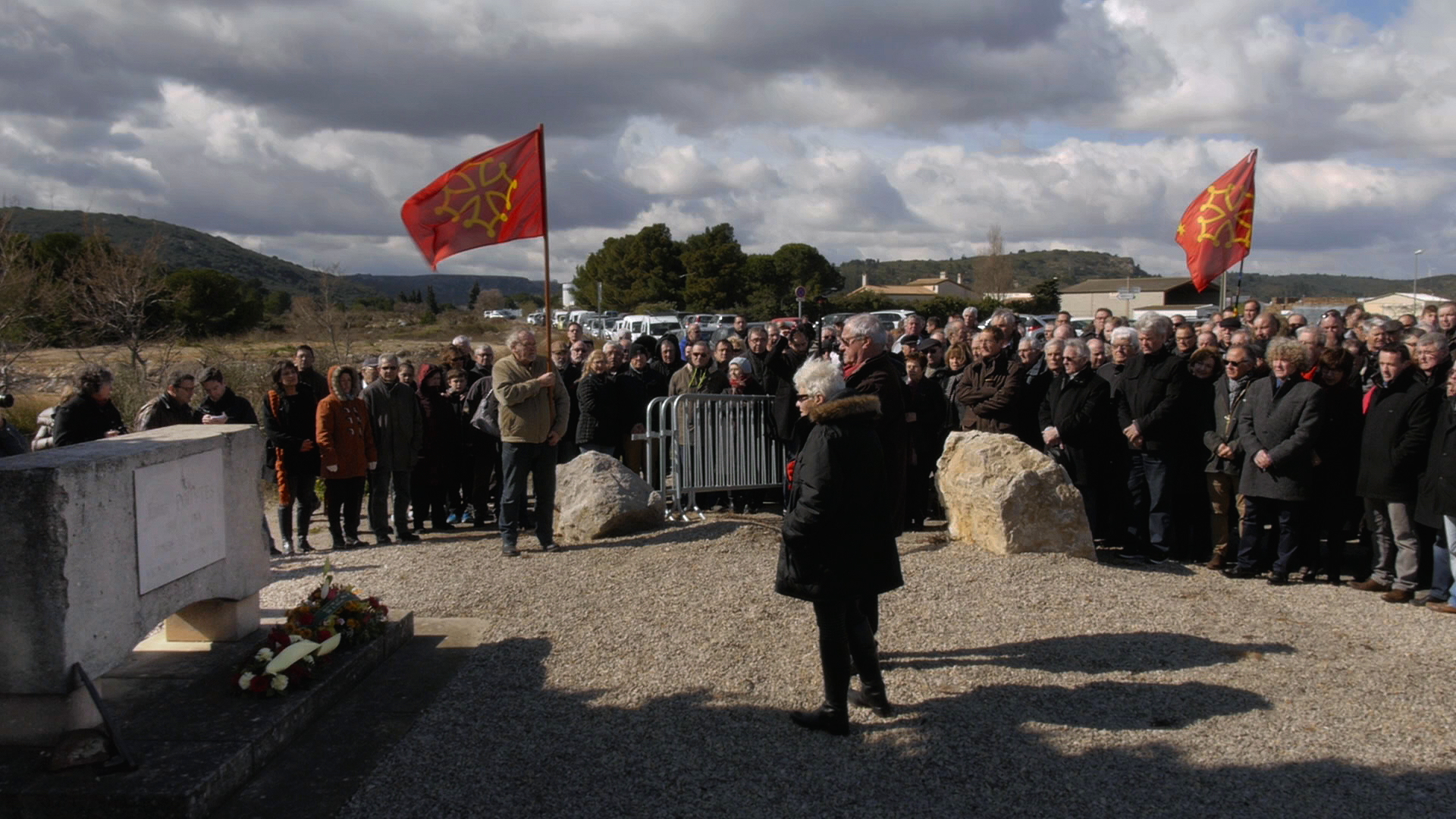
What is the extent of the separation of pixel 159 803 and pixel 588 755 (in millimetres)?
1712

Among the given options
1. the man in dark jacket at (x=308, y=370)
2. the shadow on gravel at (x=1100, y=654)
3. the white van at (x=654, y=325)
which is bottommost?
the shadow on gravel at (x=1100, y=654)

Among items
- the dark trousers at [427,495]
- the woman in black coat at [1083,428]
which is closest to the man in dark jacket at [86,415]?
the dark trousers at [427,495]

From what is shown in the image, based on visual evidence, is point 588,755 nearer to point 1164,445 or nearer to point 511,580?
point 511,580

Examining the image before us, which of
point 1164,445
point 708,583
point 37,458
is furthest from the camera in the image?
point 1164,445

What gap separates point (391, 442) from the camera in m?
9.19

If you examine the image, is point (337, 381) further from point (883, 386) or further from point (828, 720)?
point (828, 720)

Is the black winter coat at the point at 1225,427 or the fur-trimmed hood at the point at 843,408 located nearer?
the fur-trimmed hood at the point at 843,408

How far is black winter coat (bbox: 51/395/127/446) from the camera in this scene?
7137mm

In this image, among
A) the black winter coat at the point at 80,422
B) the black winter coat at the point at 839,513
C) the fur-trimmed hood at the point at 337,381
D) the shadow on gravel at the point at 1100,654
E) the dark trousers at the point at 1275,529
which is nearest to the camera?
the black winter coat at the point at 839,513

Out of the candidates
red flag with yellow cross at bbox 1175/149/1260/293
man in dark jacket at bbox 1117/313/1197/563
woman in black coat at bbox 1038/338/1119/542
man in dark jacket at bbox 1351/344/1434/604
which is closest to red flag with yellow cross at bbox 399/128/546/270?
woman in black coat at bbox 1038/338/1119/542

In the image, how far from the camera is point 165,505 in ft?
15.5

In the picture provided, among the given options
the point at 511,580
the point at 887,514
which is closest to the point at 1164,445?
the point at 887,514

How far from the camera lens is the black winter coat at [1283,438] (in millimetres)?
7148

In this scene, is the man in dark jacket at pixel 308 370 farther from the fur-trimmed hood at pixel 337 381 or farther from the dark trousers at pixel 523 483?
the dark trousers at pixel 523 483
